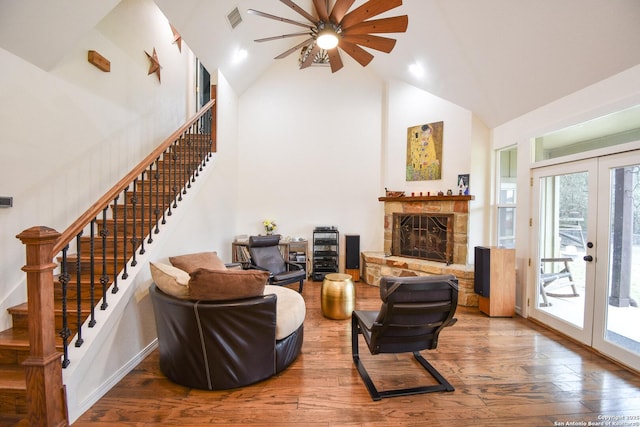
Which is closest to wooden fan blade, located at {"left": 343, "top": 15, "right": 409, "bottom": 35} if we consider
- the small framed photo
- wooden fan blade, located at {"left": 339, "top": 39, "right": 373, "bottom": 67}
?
wooden fan blade, located at {"left": 339, "top": 39, "right": 373, "bottom": 67}

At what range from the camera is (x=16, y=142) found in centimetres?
221

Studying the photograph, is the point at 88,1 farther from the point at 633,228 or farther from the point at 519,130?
the point at 633,228

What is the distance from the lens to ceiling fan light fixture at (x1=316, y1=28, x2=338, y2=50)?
8.62ft

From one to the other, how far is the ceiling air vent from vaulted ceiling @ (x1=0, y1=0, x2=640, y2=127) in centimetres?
6

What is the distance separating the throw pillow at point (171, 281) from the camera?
2.07 m

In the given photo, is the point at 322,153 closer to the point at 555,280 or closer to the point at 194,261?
the point at 194,261

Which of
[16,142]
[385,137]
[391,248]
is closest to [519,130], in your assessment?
[385,137]

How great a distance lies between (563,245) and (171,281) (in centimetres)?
429

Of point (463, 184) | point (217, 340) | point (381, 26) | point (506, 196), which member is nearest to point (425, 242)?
point (463, 184)

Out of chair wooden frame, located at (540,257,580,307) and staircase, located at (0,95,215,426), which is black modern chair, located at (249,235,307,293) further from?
chair wooden frame, located at (540,257,580,307)

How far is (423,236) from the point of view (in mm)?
4828

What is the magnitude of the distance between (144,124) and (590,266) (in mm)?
5923

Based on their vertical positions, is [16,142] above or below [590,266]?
above

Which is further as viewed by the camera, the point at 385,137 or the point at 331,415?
the point at 385,137
